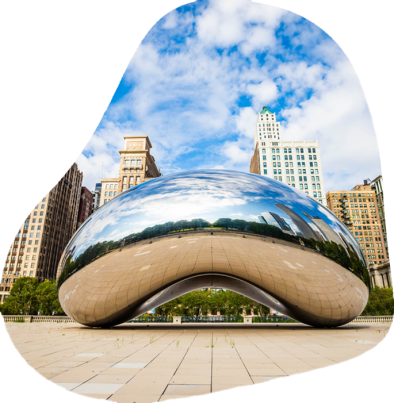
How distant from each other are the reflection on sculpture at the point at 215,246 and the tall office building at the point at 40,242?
83.2 meters

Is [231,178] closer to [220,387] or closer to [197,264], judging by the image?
[197,264]

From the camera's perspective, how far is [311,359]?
5.18 meters

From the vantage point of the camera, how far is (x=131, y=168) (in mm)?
105875

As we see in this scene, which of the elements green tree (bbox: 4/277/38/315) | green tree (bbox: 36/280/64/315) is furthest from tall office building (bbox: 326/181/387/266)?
green tree (bbox: 4/277/38/315)

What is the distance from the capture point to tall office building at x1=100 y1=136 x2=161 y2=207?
346 ft

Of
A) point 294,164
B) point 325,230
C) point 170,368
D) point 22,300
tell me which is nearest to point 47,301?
point 22,300

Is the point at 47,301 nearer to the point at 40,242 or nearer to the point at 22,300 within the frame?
the point at 22,300

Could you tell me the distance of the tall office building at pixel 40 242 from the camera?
92.4 meters

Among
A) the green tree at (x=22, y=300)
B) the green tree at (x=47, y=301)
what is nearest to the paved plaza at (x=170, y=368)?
the green tree at (x=22, y=300)

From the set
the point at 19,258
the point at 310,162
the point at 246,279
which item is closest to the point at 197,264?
the point at 246,279

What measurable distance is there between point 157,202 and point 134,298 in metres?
3.14

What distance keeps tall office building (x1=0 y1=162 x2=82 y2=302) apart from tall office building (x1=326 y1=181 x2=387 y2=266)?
9763 cm

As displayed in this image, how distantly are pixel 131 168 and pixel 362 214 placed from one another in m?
89.0

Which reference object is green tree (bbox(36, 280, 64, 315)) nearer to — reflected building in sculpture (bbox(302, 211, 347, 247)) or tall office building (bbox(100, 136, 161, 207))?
reflected building in sculpture (bbox(302, 211, 347, 247))
